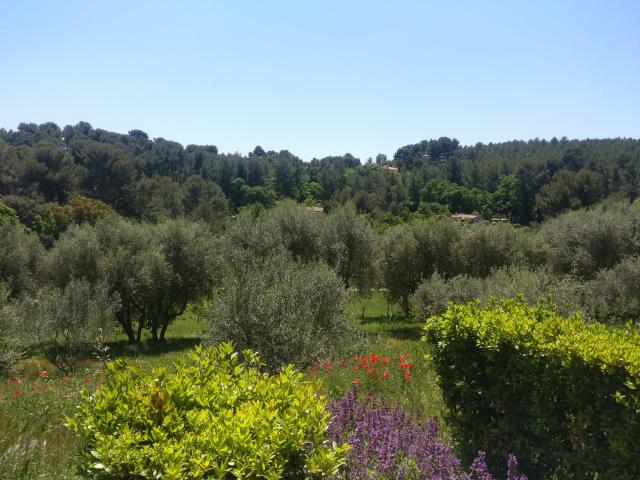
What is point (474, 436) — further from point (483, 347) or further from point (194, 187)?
point (194, 187)

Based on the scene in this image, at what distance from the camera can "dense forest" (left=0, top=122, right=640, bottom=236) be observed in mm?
61469

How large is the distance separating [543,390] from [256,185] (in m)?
94.5

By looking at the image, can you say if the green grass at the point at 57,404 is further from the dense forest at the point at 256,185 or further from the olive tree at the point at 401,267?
the dense forest at the point at 256,185

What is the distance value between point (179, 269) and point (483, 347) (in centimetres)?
2155

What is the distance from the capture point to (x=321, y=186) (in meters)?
99.9

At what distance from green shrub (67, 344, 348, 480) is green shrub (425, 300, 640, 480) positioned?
2.45 metres

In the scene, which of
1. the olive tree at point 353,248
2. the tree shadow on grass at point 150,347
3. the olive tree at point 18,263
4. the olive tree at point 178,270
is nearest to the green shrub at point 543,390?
the tree shadow on grass at point 150,347

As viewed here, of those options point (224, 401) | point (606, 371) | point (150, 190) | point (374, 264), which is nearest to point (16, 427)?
point (224, 401)

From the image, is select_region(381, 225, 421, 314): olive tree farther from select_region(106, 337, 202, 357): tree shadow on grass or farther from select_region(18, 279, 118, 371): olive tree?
select_region(18, 279, 118, 371): olive tree

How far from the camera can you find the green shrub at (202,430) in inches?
117

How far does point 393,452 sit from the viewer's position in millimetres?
4266

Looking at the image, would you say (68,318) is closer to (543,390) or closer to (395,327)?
(395,327)

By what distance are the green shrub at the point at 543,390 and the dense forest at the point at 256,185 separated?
4428 centimetres

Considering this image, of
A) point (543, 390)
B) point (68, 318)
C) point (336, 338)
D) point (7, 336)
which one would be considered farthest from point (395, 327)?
point (543, 390)
